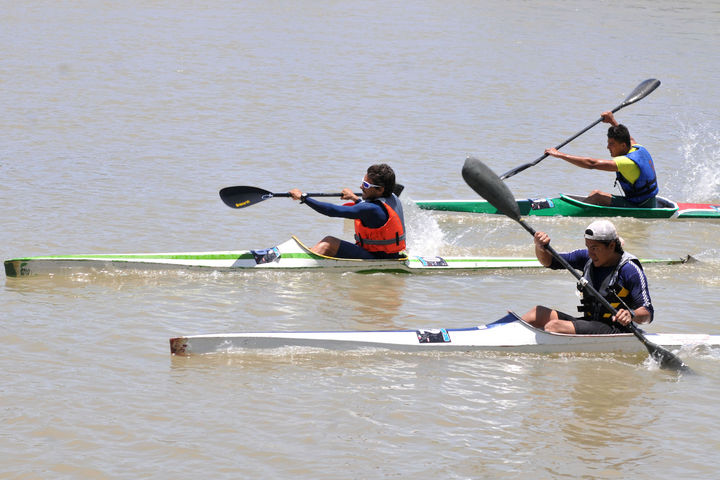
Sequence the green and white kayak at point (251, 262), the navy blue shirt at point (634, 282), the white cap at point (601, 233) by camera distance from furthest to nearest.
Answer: the green and white kayak at point (251, 262) → the navy blue shirt at point (634, 282) → the white cap at point (601, 233)

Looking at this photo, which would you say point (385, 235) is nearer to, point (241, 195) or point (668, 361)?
point (241, 195)

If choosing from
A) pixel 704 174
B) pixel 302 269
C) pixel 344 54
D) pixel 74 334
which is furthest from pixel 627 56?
pixel 74 334

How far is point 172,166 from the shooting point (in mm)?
13492

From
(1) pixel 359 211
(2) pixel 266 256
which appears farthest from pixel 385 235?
(2) pixel 266 256

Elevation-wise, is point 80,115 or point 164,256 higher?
point 80,115

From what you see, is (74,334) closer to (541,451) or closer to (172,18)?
(541,451)

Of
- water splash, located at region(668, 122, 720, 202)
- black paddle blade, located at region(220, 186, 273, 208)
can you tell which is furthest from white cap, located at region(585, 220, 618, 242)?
water splash, located at region(668, 122, 720, 202)

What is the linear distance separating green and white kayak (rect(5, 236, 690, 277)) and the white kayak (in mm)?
2148

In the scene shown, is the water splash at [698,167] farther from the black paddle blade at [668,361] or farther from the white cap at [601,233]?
the white cap at [601,233]

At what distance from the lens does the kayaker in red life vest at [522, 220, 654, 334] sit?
6.75m

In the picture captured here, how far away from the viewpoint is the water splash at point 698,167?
13664mm

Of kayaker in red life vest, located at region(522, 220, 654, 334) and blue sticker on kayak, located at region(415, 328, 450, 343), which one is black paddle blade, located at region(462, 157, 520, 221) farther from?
blue sticker on kayak, located at region(415, 328, 450, 343)

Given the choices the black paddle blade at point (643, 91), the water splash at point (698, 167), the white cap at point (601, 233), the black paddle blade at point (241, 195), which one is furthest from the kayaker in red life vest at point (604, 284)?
the water splash at point (698, 167)

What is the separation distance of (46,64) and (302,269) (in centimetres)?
1286
